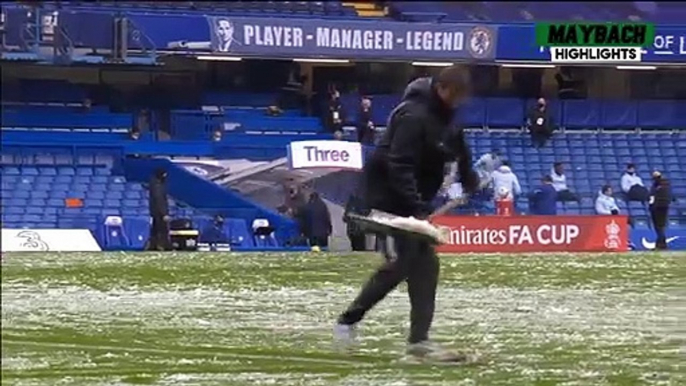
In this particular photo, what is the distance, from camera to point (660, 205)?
2048cm

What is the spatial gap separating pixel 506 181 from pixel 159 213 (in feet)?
18.4

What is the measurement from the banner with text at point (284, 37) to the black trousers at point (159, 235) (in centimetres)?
335

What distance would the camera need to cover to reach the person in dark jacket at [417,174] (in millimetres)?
7824

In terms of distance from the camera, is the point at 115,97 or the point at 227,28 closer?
the point at 115,97

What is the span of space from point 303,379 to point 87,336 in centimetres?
253

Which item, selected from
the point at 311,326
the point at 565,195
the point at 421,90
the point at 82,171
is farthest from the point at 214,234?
the point at 421,90

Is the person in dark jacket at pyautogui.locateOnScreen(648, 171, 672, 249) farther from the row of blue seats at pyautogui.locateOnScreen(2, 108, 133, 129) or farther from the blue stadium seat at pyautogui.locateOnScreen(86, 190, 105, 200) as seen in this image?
the row of blue seats at pyautogui.locateOnScreen(2, 108, 133, 129)

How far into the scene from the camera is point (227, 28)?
27891 mm

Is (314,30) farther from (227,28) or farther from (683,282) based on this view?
(683,282)

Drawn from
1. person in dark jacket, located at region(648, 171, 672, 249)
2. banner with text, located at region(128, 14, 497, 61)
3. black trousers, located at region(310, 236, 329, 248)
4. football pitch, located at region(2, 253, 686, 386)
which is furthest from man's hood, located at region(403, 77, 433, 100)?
black trousers, located at region(310, 236, 329, 248)

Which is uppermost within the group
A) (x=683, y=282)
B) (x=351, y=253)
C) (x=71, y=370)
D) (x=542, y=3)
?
(x=542, y=3)

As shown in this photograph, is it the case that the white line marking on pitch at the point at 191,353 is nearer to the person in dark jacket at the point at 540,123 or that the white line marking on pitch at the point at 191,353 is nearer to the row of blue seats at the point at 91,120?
the person in dark jacket at the point at 540,123

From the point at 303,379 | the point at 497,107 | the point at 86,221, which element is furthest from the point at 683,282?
the point at 86,221

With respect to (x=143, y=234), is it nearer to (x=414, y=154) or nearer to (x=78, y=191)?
(x=78, y=191)
